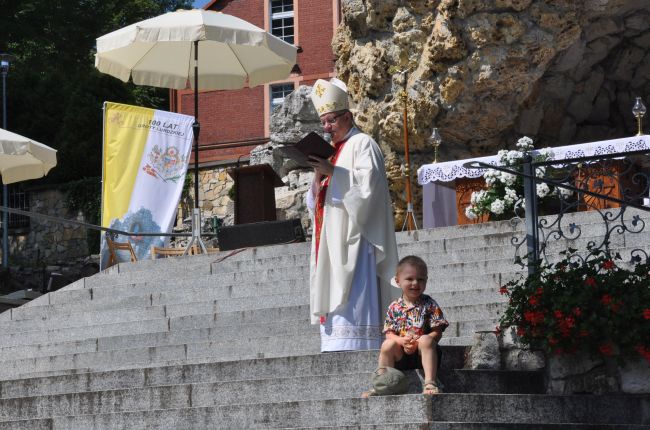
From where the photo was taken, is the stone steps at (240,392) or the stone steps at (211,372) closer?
the stone steps at (240,392)

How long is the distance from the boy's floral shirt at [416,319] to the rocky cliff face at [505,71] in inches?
456

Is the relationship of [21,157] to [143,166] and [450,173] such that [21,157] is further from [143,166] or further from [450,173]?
[450,173]

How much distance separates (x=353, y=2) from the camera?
2069cm

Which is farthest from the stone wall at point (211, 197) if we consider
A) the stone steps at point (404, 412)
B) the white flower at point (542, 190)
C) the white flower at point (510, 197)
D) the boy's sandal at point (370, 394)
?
the boy's sandal at point (370, 394)

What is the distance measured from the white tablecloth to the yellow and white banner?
132 inches

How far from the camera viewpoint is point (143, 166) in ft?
56.6

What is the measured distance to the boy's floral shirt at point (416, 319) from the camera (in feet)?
24.7

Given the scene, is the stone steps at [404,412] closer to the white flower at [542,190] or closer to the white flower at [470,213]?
the white flower at [542,190]

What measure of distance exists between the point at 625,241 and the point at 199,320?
368cm

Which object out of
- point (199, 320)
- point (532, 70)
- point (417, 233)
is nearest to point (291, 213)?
point (532, 70)

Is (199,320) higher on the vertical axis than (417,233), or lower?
lower

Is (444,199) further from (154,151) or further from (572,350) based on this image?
(572,350)

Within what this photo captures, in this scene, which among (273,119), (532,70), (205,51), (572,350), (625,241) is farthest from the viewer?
(273,119)

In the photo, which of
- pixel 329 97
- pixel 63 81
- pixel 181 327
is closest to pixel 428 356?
pixel 329 97
